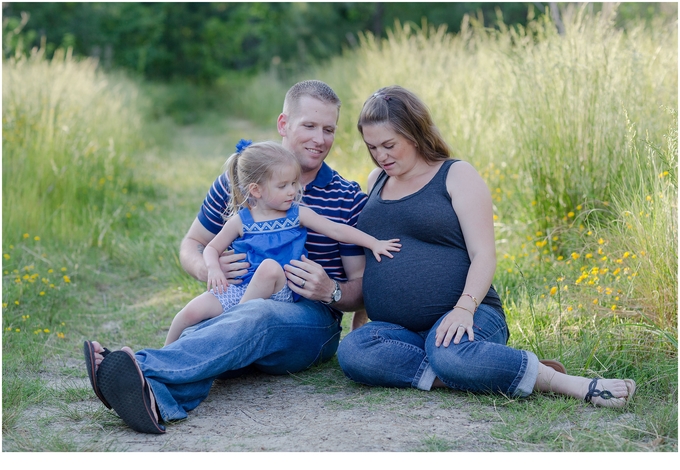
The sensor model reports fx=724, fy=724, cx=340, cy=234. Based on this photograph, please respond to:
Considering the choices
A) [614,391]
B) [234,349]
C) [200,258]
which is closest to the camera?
[614,391]

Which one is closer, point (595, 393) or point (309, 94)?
point (595, 393)

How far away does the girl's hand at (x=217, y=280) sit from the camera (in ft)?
9.91

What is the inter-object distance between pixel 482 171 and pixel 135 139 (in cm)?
567

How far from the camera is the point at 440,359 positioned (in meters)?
2.77

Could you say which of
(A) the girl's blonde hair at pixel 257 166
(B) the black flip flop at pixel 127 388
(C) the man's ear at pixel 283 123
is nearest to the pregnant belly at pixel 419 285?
(A) the girl's blonde hair at pixel 257 166

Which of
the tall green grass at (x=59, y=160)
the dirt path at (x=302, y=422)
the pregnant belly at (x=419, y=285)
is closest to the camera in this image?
the dirt path at (x=302, y=422)

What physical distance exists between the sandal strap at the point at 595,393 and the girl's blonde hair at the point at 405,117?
109cm

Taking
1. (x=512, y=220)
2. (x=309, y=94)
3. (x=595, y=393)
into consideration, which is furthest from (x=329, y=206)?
(x=512, y=220)

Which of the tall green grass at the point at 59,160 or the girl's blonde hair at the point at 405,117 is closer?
the girl's blonde hair at the point at 405,117

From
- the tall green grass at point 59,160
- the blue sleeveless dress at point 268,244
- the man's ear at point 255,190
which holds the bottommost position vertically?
the tall green grass at point 59,160

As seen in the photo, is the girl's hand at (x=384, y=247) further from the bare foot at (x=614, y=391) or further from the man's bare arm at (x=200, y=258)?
the bare foot at (x=614, y=391)

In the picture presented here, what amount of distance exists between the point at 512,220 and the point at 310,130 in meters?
2.29

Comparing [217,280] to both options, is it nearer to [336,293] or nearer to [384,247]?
[336,293]

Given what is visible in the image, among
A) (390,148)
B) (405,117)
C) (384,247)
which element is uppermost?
(405,117)
